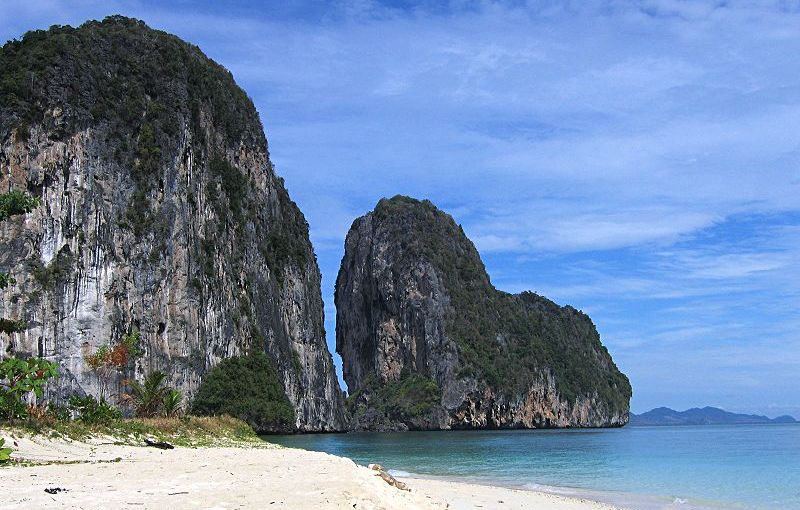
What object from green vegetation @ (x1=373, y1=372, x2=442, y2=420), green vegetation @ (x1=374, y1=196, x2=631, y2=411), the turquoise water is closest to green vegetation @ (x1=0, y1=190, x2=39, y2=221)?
the turquoise water

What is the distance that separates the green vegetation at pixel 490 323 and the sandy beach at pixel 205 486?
340 feet

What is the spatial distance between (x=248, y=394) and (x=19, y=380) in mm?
47965

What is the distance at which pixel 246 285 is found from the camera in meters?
75.2

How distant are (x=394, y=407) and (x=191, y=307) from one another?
5761 centimetres

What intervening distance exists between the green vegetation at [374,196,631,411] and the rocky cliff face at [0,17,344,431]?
47.9 metres

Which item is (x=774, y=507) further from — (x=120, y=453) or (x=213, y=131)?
(x=213, y=131)

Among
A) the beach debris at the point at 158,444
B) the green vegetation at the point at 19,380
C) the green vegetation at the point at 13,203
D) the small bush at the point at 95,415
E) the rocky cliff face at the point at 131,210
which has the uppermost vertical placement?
the rocky cliff face at the point at 131,210

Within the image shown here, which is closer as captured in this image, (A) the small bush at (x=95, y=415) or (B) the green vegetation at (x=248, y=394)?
(A) the small bush at (x=95, y=415)

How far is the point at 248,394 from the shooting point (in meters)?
64.8

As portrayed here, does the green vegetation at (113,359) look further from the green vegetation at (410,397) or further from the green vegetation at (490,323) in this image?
the green vegetation at (490,323)

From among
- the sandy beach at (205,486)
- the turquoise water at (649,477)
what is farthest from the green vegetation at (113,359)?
the sandy beach at (205,486)

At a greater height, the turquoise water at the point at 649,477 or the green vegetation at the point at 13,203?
the green vegetation at the point at 13,203

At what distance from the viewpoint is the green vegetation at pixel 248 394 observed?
2436 inches

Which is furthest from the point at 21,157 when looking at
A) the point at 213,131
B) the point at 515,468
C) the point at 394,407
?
the point at 394,407
